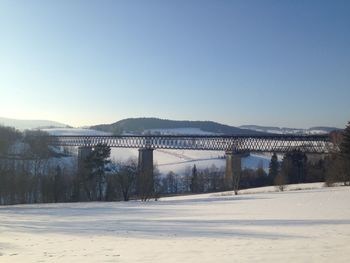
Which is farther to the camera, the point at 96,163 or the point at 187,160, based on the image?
the point at 187,160

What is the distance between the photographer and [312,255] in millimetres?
11930

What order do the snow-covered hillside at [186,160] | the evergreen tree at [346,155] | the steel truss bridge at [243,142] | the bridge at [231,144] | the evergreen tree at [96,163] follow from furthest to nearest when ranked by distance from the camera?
the snow-covered hillside at [186,160]
the steel truss bridge at [243,142]
the bridge at [231,144]
the evergreen tree at [96,163]
the evergreen tree at [346,155]

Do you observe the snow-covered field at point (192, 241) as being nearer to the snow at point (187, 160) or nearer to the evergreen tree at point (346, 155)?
the evergreen tree at point (346, 155)

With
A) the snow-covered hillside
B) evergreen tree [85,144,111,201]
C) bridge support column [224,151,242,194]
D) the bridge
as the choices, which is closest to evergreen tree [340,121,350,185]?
evergreen tree [85,144,111,201]

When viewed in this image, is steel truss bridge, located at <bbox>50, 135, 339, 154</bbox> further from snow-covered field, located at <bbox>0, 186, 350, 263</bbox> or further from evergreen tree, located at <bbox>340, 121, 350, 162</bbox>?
snow-covered field, located at <bbox>0, 186, 350, 263</bbox>

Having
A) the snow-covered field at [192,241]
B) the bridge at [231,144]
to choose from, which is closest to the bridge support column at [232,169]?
the bridge at [231,144]

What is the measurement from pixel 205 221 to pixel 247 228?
3963mm

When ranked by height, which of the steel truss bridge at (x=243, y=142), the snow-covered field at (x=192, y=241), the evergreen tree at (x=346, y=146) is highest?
the steel truss bridge at (x=243, y=142)

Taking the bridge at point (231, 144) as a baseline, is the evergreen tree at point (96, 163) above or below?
below

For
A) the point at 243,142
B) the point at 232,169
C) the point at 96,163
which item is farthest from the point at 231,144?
the point at 96,163

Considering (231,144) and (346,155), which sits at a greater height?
(231,144)

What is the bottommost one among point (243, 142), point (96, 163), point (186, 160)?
point (96, 163)

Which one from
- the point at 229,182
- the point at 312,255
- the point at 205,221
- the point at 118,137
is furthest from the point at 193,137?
the point at 312,255

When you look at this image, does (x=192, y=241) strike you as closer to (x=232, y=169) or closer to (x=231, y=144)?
(x=232, y=169)
